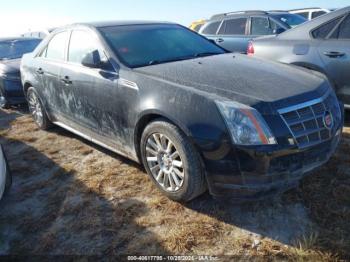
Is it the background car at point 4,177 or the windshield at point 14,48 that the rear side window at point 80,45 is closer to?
the background car at point 4,177

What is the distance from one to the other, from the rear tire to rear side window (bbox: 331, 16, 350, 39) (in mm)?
4199

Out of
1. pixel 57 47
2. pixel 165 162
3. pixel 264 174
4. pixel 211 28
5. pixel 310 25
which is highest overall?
pixel 310 25

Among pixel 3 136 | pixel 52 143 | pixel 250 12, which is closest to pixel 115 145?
pixel 52 143

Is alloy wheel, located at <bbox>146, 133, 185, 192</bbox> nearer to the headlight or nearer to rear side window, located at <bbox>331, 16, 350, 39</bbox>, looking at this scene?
the headlight

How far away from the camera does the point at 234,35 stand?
8.88 metres

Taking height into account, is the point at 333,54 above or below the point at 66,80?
above

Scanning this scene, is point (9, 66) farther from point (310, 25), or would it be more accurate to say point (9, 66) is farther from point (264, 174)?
point (264, 174)

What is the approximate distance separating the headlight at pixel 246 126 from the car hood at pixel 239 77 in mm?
106

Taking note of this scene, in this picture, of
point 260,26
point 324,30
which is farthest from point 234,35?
point 324,30

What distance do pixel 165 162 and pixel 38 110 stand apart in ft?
10.4

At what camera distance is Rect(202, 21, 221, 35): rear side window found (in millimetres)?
9406

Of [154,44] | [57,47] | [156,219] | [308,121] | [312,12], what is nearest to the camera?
[308,121]

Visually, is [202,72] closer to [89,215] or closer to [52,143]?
[89,215]

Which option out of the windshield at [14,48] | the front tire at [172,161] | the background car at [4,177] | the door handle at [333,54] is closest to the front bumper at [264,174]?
the front tire at [172,161]
